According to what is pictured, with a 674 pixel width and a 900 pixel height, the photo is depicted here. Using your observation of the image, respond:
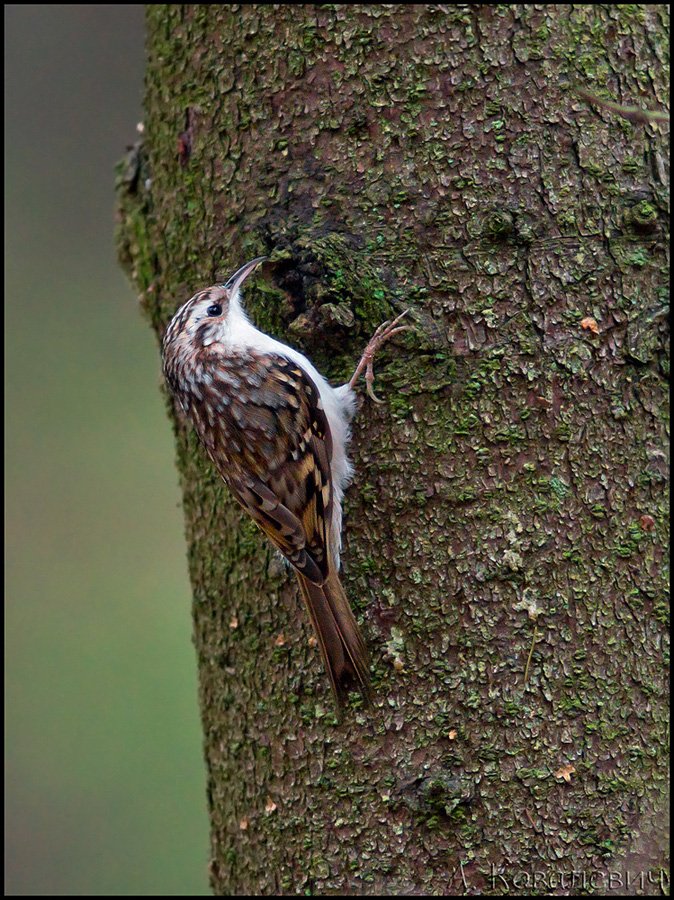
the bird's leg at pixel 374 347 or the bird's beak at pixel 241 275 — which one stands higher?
the bird's beak at pixel 241 275

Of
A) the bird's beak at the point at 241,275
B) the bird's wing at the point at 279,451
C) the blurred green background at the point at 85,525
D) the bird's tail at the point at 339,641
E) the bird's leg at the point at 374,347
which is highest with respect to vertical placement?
the bird's beak at the point at 241,275

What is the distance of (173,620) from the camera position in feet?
16.1

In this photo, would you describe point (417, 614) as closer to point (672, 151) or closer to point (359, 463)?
point (359, 463)

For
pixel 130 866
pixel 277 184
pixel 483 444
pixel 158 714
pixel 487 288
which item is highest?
pixel 277 184

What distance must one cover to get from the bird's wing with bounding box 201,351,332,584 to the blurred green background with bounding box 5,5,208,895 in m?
2.73

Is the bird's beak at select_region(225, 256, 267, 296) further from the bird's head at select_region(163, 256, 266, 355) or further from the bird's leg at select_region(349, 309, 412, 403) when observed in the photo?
the bird's leg at select_region(349, 309, 412, 403)

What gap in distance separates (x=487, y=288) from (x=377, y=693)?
2.68 feet

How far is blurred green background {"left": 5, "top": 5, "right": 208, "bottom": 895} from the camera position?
191 inches

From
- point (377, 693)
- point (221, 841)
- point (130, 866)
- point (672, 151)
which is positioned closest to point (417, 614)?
point (377, 693)

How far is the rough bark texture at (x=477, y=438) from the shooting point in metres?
1.82

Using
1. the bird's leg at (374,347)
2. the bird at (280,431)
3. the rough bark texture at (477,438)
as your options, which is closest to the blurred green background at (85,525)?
the bird at (280,431)

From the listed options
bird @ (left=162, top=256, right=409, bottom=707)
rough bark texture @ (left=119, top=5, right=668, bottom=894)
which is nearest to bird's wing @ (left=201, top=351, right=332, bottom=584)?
bird @ (left=162, top=256, right=409, bottom=707)

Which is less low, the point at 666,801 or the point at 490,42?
the point at 490,42

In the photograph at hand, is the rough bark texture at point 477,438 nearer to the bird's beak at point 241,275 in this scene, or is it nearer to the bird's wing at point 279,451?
the bird's beak at point 241,275
